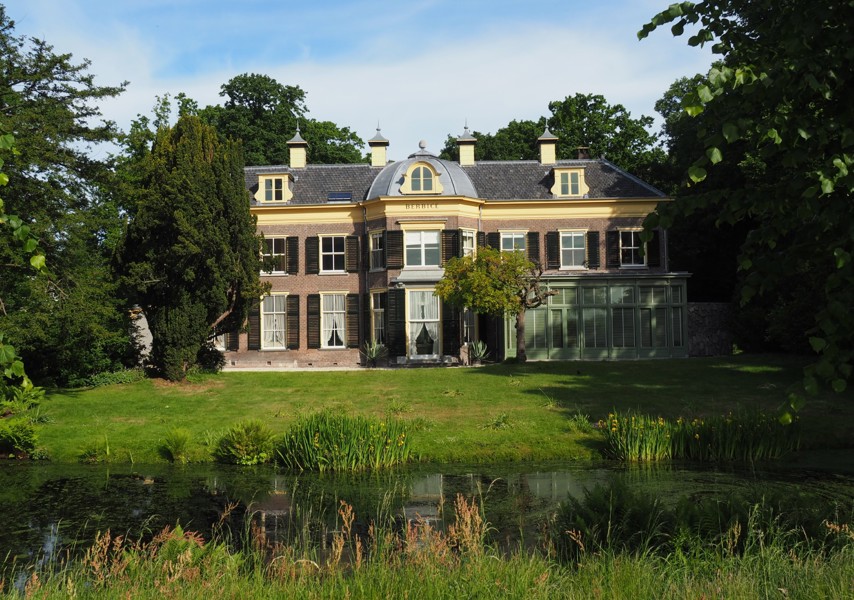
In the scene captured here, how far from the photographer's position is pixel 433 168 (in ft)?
103

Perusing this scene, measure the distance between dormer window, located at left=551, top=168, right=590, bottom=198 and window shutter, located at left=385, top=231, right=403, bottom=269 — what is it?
22.3ft

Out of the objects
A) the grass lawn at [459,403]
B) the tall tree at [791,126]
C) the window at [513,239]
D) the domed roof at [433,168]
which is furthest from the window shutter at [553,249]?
the tall tree at [791,126]

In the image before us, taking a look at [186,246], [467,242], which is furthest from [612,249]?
[186,246]

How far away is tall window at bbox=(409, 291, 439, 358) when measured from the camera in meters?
30.2

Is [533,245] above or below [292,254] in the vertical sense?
above

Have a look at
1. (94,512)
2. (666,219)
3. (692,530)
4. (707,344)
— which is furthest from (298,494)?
(707,344)

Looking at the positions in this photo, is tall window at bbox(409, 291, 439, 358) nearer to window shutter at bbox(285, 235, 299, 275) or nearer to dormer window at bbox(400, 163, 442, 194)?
dormer window at bbox(400, 163, 442, 194)

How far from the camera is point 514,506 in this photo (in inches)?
456

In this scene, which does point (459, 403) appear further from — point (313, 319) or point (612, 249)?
point (612, 249)

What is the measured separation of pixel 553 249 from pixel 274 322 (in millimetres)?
11547

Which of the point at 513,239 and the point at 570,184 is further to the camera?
the point at 570,184

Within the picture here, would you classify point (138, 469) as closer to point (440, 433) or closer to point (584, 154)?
point (440, 433)

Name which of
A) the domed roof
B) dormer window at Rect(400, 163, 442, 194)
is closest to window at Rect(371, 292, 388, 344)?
the domed roof

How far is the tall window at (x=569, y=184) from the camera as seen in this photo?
33094mm
